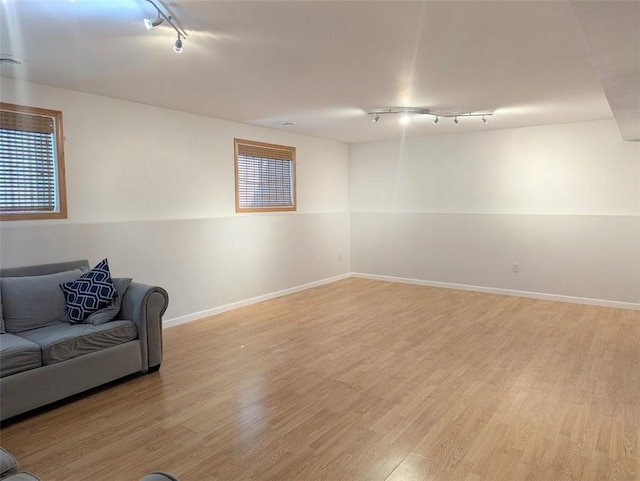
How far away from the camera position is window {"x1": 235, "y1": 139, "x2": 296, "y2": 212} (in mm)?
5586

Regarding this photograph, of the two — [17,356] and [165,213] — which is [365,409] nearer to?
[17,356]

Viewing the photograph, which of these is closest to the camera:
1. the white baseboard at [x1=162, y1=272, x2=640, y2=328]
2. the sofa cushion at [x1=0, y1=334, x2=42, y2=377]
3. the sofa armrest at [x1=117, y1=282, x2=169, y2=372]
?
the sofa cushion at [x1=0, y1=334, x2=42, y2=377]

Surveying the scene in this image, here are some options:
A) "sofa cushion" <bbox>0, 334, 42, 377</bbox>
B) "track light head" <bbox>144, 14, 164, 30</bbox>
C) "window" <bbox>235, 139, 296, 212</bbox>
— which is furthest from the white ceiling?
"sofa cushion" <bbox>0, 334, 42, 377</bbox>

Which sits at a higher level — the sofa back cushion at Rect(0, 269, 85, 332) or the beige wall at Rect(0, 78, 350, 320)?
the beige wall at Rect(0, 78, 350, 320)

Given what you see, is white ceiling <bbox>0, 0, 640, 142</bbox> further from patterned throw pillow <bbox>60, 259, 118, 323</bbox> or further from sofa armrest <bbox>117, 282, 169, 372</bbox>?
sofa armrest <bbox>117, 282, 169, 372</bbox>

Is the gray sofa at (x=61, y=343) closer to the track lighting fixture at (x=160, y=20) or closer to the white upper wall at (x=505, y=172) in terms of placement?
the track lighting fixture at (x=160, y=20)

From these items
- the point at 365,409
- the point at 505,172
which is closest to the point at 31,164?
the point at 365,409

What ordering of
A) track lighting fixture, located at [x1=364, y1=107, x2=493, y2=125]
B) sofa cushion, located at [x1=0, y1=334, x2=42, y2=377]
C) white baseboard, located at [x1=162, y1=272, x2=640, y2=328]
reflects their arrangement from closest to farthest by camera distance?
1. sofa cushion, located at [x1=0, y1=334, x2=42, y2=377]
2. track lighting fixture, located at [x1=364, y1=107, x2=493, y2=125]
3. white baseboard, located at [x1=162, y1=272, x2=640, y2=328]

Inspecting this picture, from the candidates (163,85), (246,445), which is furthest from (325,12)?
(246,445)

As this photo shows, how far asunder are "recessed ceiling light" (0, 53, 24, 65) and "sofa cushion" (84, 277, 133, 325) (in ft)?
5.77

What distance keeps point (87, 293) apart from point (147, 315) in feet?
1.56

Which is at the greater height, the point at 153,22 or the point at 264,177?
the point at 153,22

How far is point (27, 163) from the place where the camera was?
11.7 ft

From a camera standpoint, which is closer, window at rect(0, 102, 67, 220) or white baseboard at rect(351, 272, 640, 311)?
window at rect(0, 102, 67, 220)
